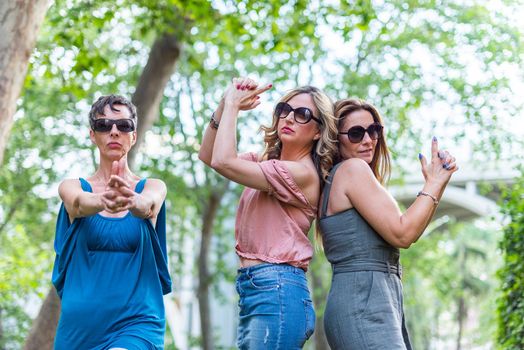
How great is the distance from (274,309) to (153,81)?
7.34 meters

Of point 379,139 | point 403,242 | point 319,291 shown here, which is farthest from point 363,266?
point 319,291

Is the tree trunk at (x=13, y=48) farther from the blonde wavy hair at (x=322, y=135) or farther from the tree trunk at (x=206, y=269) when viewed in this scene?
the tree trunk at (x=206, y=269)

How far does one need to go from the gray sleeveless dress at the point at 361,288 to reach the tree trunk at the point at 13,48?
126 inches

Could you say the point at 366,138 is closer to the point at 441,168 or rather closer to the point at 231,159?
the point at 441,168

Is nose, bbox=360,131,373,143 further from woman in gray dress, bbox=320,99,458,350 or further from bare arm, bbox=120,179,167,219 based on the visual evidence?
bare arm, bbox=120,179,167,219

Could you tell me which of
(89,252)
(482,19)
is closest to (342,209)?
(89,252)

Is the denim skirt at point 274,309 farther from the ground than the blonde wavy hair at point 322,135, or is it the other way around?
the blonde wavy hair at point 322,135

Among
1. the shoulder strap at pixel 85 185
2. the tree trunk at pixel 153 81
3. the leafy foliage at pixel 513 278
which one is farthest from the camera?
the tree trunk at pixel 153 81

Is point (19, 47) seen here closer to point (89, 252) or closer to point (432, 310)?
point (89, 252)

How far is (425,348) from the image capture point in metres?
50.1

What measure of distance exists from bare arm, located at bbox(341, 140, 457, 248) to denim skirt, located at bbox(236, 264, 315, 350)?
0.44m

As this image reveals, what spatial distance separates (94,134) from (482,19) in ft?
50.8

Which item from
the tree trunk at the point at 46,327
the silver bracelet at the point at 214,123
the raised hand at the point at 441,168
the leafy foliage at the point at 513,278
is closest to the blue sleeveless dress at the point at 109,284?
the silver bracelet at the point at 214,123

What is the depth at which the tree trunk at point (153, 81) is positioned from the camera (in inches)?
433
